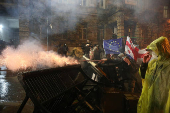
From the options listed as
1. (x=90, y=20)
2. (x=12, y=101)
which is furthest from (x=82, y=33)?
(x=12, y=101)

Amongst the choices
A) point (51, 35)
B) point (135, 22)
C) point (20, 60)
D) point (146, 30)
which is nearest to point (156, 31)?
point (146, 30)

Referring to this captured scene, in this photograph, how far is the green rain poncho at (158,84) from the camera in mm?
1846

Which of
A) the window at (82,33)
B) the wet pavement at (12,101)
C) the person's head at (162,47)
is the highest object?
the window at (82,33)

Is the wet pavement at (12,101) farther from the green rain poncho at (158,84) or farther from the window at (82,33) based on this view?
the window at (82,33)

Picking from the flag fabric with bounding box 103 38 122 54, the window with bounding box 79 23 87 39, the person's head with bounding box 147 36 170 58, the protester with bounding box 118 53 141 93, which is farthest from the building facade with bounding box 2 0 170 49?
the person's head with bounding box 147 36 170 58

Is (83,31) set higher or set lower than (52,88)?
higher

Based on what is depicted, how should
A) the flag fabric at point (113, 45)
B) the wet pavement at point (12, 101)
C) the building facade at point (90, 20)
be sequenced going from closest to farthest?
the wet pavement at point (12, 101) → the flag fabric at point (113, 45) → the building facade at point (90, 20)

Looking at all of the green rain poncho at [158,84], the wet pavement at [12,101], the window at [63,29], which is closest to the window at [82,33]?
the window at [63,29]

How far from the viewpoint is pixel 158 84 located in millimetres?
1941

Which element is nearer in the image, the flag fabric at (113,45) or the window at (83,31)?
the flag fabric at (113,45)

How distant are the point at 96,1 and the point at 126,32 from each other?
7.02m

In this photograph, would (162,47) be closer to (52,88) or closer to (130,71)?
(52,88)

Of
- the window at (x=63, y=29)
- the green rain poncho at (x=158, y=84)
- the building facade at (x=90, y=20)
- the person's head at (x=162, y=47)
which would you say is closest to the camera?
the green rain poncho at (x=158, y=84)

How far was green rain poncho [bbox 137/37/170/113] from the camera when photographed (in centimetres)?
185
